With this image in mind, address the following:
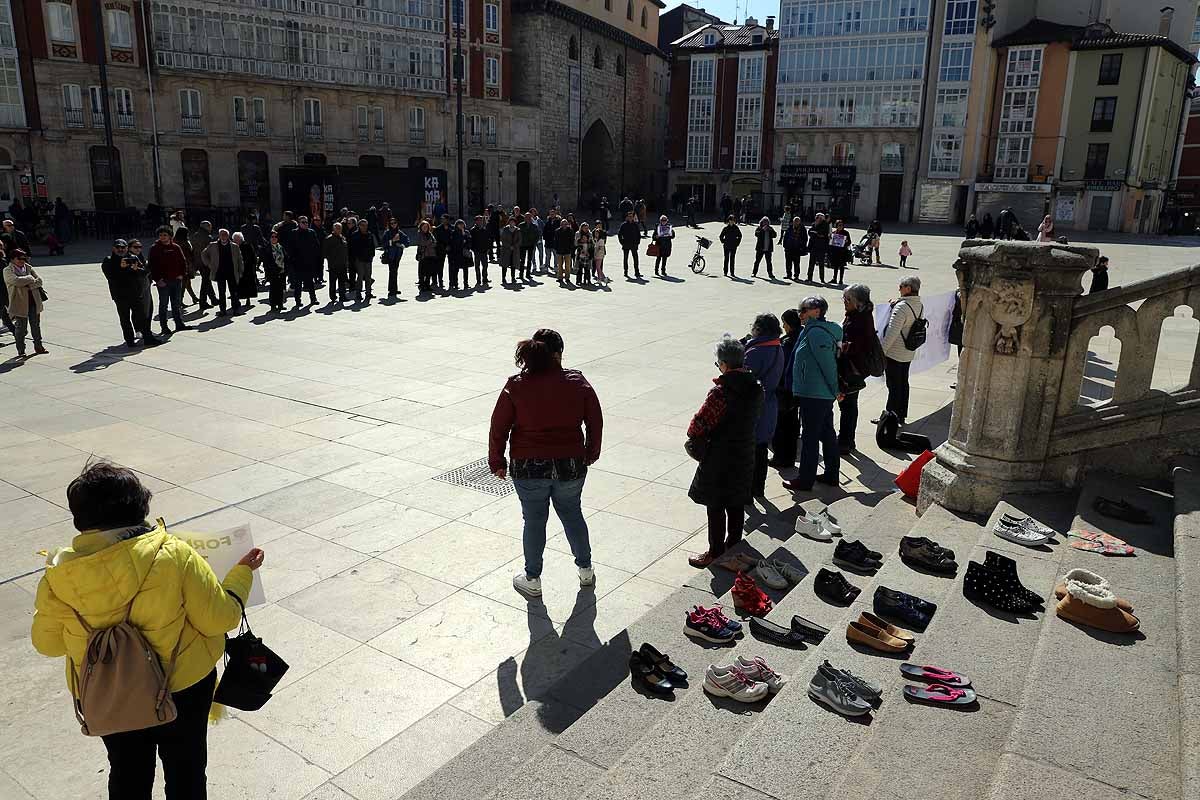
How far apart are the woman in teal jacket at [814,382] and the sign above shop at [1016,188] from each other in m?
49.6

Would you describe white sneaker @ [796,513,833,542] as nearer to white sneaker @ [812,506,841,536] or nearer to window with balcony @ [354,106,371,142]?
white sneaker @ [812,506,841,536]

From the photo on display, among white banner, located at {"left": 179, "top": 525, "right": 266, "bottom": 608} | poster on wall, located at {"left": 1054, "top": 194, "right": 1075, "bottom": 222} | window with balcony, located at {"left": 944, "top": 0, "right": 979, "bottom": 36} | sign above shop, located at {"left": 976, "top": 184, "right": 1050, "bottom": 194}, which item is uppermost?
window with balcony, located at {"left": 944, "top": 0, "right": 979, "bottom": 36}

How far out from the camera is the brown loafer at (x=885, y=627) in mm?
4125

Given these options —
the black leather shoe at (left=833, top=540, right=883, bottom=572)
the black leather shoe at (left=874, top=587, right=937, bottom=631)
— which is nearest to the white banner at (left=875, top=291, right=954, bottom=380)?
the black leather shoe at (left=833, top=540, right=883, bottom=572)

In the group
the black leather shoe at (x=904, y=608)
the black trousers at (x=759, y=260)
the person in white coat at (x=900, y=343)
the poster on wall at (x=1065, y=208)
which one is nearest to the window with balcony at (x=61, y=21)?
the black trousers at (x=759, y=260)

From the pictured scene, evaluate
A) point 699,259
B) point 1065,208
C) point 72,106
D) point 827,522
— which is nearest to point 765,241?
point 699,259

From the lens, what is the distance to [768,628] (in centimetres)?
459

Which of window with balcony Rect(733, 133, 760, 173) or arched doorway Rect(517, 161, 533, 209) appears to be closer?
arched doorway Rect(517, 161, 533, 209)

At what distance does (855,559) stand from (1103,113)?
53.5 metres

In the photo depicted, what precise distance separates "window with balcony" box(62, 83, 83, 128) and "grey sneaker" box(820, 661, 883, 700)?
40.4m

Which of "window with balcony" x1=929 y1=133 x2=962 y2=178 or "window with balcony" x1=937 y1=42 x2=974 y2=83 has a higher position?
"window with balcony" x1=937 y1=42 x2=974 y2=83

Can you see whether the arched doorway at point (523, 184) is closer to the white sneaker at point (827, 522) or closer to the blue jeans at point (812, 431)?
the blue jeans at point (812, 431)

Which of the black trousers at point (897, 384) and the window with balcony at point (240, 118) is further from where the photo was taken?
the window with balcony at point (240, 118)

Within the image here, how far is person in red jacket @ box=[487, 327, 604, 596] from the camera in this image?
17.0 feet
